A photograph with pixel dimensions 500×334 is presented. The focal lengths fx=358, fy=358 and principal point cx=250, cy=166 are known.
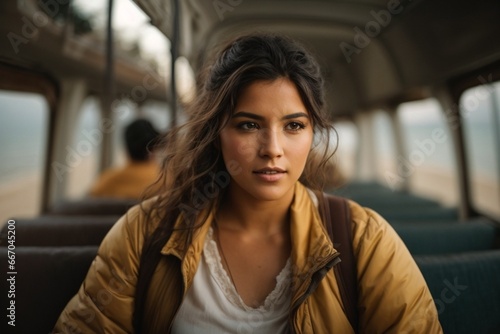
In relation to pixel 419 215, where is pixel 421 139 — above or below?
above

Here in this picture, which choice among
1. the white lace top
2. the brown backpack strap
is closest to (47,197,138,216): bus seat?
the white lace top

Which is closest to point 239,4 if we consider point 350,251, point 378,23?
point 378,23

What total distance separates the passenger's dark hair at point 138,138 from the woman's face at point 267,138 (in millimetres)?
1904

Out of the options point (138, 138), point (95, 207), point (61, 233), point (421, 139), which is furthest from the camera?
point (421, 139)

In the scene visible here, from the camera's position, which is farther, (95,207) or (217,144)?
(95,207)

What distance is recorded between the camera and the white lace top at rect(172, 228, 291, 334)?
3.62 ft

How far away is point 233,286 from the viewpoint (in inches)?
45.3

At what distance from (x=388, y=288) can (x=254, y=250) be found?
0.45 metres

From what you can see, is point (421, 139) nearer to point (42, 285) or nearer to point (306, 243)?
point (306, 243)

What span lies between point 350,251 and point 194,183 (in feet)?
2.05

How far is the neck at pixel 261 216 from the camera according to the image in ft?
4.34

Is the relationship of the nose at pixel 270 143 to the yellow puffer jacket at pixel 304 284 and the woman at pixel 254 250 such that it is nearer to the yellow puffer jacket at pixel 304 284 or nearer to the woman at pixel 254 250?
the woman at pixel 254 250

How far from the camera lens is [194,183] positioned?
1393 millimetres

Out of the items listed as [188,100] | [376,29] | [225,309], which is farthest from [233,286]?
[376,29]
